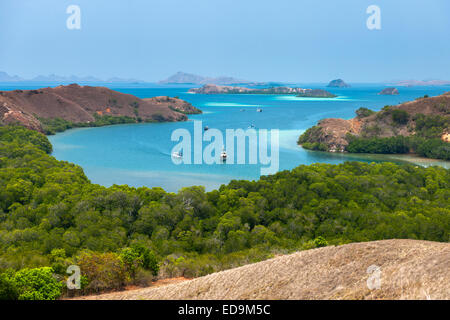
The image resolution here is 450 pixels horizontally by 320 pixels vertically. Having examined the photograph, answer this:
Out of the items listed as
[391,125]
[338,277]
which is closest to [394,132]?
[391,125]

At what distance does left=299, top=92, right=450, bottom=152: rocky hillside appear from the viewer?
60.6 metres

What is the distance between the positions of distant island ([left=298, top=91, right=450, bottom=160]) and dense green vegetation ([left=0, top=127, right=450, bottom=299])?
893 inches

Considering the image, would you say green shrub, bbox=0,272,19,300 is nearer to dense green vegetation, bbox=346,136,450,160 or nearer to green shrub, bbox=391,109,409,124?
dense green vegetation, bbox=346,136,450,160

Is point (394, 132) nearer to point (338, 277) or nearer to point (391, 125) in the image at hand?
point (391, 125)

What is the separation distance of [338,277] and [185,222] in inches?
596

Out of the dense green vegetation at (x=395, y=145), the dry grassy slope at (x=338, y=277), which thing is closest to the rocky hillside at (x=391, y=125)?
the dense green vegetation at (x=395, y=145)

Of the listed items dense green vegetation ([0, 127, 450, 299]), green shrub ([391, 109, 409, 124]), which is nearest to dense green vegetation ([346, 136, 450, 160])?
green shrub ([391, 109, 409, 124])

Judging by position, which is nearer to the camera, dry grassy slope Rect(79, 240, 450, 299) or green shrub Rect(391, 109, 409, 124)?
dry grassy slope Rect(79, 240, 450, 299)

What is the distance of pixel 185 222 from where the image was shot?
25.4 m

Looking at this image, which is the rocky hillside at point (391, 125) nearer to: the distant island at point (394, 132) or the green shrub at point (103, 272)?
the distant island at point (394, 132)

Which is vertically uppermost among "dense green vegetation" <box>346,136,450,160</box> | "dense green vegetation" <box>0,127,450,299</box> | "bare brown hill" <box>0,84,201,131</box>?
"bare brown hill" <box>0,84,201,131</box>

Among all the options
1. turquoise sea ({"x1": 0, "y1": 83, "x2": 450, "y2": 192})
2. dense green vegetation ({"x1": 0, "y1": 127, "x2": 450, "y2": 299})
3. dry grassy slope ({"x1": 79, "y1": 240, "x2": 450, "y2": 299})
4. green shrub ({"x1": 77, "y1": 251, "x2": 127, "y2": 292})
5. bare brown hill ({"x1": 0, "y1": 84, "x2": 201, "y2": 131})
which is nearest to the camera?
dry grassy slope ({"x1": 79, "y1": 240, "x2": 450, "y2": 299})

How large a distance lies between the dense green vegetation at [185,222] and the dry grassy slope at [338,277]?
3.73m

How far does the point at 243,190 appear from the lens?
3070 centimetres
